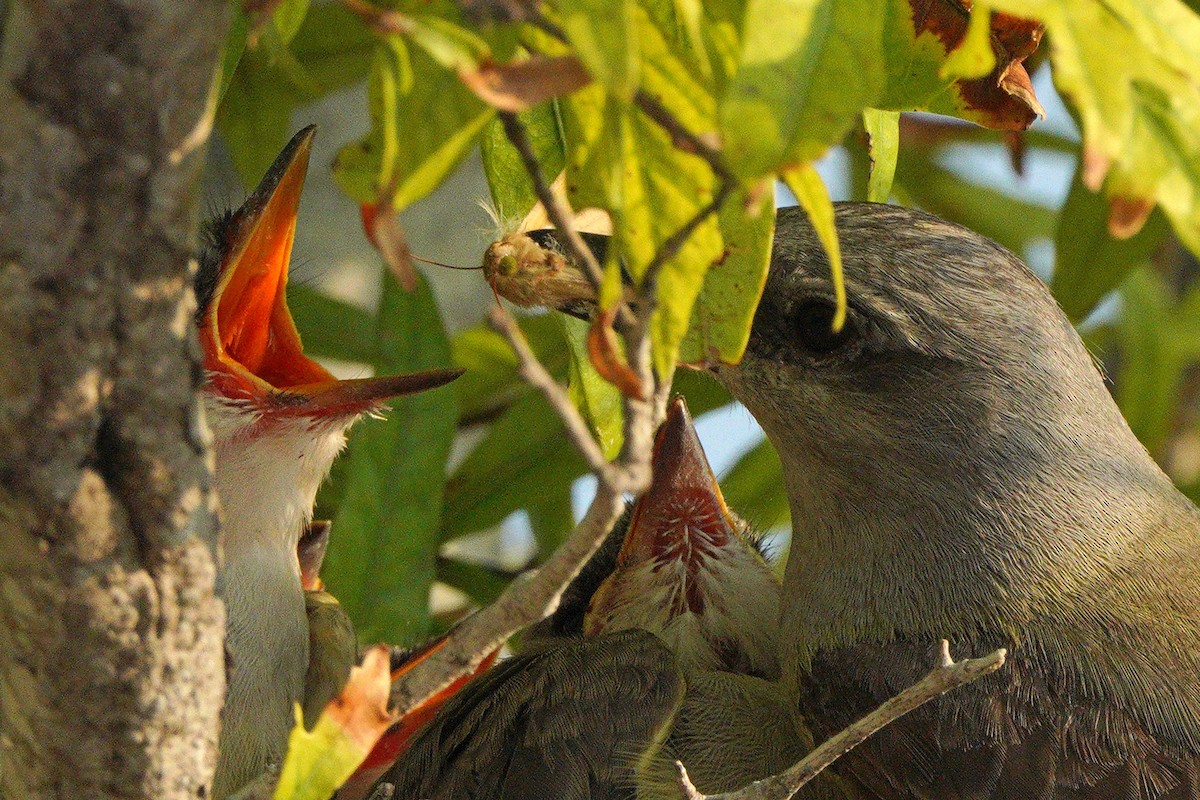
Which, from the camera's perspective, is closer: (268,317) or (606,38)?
(606,38)

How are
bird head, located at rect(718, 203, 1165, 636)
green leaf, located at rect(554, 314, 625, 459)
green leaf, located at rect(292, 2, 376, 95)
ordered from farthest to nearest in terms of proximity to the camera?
1. green leaf, located at rect(292, 2, 376, 95)
2. bird head, located at rect(718, 203, 1165, 636)
3. green leaf, located at rect(554, 314, 625, 459)

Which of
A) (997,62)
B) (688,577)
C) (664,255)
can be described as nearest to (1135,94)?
(664,255)

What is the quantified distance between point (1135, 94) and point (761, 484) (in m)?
2.04

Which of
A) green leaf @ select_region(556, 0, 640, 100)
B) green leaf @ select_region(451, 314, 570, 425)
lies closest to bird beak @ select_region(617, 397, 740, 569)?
green leaf @ select_region(451, 314, 570, 425)

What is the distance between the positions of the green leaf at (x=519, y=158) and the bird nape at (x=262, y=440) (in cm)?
32

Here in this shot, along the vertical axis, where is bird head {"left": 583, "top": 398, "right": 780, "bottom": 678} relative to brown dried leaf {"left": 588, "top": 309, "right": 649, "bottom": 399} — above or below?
below

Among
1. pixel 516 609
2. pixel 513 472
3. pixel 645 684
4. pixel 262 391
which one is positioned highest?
pixel 516 609

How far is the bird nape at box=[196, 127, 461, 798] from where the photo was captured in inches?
87.1

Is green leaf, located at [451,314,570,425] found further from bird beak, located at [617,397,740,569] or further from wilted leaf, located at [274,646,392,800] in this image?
wilted leaf, located at [274,646,392,800]

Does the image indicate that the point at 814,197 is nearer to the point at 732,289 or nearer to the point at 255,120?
the point at 732,289

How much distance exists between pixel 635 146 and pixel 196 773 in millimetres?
692

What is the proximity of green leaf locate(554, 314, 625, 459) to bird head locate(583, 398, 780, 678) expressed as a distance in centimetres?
45

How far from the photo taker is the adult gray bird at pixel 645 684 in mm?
2104

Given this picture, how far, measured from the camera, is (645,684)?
84.9 inches
